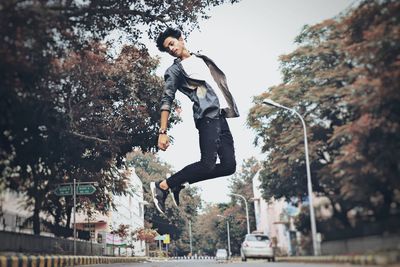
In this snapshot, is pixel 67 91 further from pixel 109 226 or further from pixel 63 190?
pixel 109 226

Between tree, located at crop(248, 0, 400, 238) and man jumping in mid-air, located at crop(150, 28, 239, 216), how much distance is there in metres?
0.66

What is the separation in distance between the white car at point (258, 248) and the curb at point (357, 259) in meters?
1.00

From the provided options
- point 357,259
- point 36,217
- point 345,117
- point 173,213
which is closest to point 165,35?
point 345,117

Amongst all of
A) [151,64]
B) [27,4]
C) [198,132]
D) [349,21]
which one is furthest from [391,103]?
[151,64]

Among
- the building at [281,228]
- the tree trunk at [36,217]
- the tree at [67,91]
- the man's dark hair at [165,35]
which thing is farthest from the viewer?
the tree trunk at [36,217]

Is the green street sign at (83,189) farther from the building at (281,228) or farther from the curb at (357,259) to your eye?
the curb at (357,259)

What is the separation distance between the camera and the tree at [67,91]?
5695 millimetres

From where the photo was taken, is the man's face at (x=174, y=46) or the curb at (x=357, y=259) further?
the man's face at (x=174, y=46)

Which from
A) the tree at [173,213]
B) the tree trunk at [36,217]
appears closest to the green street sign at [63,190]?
the tree trunk at [36,217]

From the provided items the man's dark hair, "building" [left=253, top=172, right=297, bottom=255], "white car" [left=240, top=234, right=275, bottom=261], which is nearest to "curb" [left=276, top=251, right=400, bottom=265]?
"building" [left=253, top=172, right=297, bottom=255]

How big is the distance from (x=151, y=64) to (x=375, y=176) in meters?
10.2

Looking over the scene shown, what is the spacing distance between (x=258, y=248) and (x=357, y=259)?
130 inches

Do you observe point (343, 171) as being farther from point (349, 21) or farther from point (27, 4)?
point (27, 4)

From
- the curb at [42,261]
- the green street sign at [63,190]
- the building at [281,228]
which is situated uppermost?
the green street sign at [63,190]
